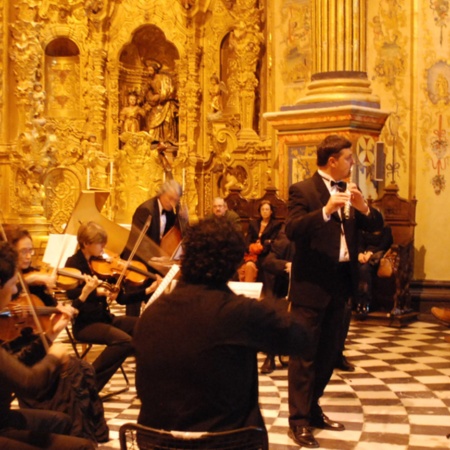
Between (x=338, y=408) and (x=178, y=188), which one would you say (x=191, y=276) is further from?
(x=178, y=188)

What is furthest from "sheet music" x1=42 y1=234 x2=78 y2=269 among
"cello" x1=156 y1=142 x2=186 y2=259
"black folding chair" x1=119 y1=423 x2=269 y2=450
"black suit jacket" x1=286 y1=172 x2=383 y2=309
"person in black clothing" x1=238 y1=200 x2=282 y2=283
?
"black folding chair" x1=119 y1=423 x2=269 y2=450

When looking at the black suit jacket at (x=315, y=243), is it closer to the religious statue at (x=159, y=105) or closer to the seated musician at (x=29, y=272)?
the seated musician at (x=29, y=272)

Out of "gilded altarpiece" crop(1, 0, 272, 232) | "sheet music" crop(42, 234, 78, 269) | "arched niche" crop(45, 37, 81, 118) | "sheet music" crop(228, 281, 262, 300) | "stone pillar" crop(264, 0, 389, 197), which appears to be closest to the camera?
Answer: "sheet music" crop(228, 281, 262, 300)

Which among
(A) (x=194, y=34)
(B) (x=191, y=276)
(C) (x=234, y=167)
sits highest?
(A) (x=194, y=34)

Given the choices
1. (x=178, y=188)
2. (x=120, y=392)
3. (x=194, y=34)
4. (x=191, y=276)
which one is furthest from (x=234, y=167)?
(x=191, y=276)

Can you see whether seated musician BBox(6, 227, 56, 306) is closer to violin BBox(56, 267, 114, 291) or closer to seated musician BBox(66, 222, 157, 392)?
violin BBox(56, 267, 114, 291)

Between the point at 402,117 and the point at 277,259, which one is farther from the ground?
the point at 402,117

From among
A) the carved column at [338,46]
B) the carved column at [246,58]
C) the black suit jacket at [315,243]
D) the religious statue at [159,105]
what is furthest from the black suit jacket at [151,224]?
the religious statue at [159,105]

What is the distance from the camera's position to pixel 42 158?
47.0 feet

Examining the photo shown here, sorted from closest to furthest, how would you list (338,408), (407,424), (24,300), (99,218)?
1. (24,300)
2. (407,424)
3. (338,408)
4. (99,218)

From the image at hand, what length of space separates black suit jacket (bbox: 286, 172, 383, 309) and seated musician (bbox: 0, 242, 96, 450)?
5.73 feet

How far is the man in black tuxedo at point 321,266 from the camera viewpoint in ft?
16.0

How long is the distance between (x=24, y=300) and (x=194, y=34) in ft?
36.0

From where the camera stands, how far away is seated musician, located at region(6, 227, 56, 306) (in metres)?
4.90
